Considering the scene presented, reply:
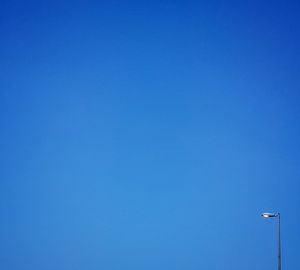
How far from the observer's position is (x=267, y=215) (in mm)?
18625
